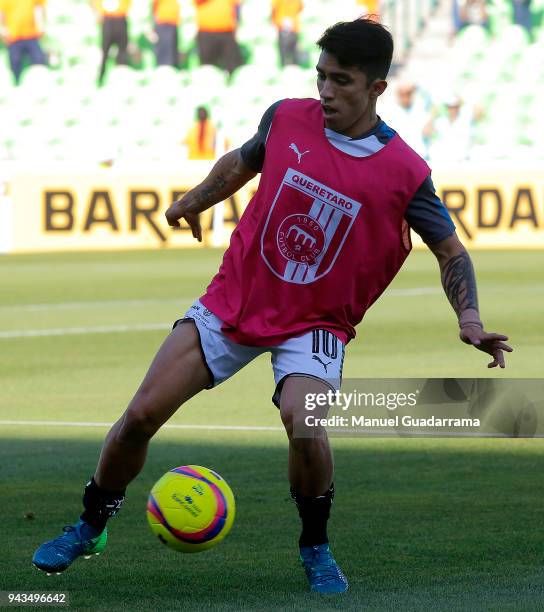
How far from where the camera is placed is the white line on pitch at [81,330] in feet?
48.7

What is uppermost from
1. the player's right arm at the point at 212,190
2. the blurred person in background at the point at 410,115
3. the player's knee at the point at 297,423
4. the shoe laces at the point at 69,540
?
the player's right arm at the point at 212,190

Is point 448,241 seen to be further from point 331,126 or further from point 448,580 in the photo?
point 448,580

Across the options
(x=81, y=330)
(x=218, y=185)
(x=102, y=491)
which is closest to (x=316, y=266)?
(x=218, y=185)

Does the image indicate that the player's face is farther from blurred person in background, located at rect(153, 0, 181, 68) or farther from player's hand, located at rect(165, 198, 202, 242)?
blurred person in background, located at rect(153, 0, 181, 68)

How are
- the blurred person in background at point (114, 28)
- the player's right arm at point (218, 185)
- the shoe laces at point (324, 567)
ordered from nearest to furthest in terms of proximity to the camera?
the shoe laces at point (324, 567), the player's right arm at point (218, 185), the blurred person in background at point (114, 28)

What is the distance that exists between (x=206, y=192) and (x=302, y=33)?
26981 mm

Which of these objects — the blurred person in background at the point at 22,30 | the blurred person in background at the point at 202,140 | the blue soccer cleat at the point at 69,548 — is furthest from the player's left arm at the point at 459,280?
the blurred person in background at the point at 22,30

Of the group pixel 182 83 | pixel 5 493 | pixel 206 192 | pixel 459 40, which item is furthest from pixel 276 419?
pixel 459 40

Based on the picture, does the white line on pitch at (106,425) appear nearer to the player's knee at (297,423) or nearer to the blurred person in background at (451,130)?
the player's knee at (297,423)

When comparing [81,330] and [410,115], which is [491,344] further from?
[410,115]

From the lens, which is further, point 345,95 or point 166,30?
point 166,30

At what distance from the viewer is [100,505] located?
5652 millimetres

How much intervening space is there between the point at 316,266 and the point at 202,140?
23529 millimetres

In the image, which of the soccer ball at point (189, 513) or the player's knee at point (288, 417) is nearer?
the player's knee at point (288, 417)
